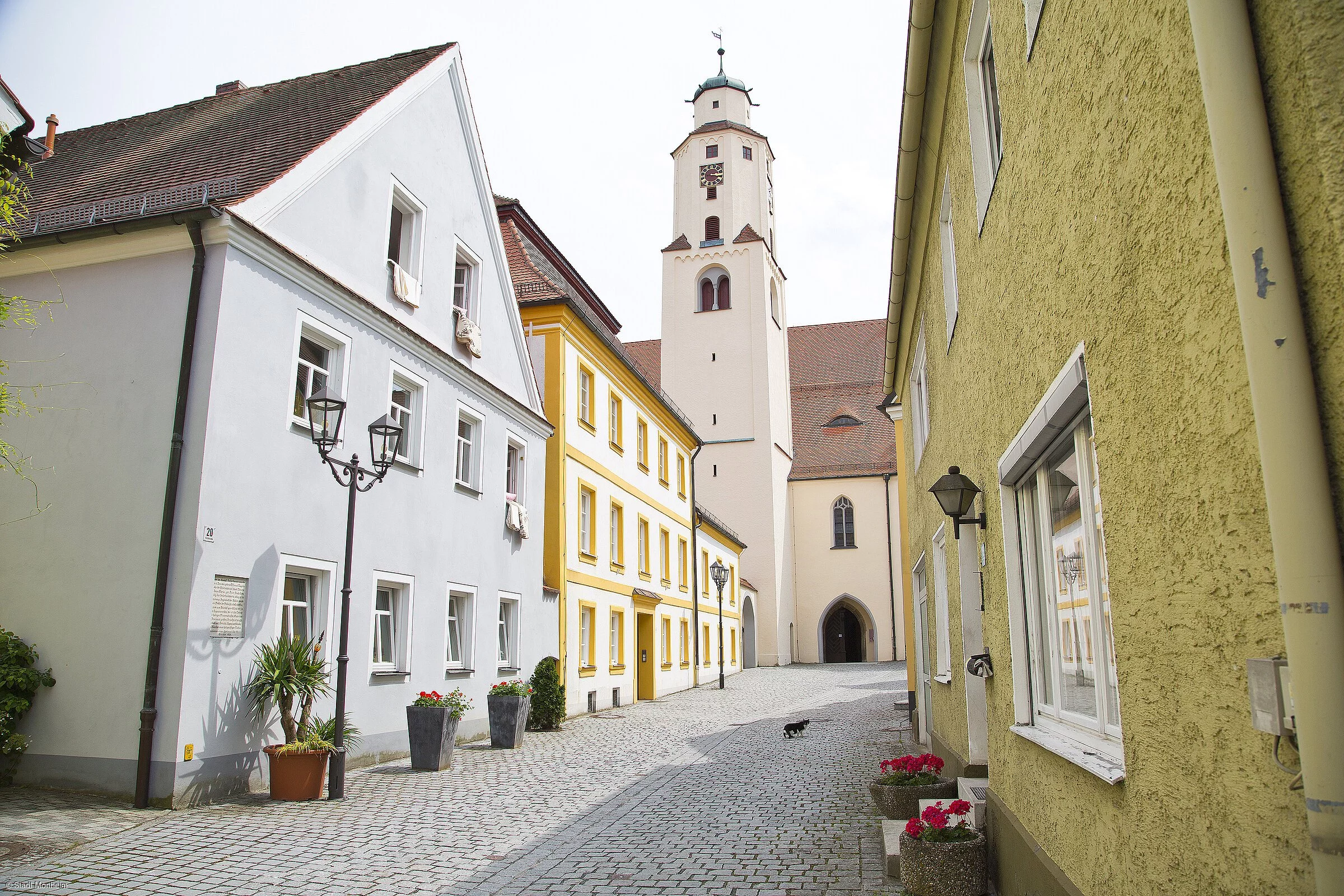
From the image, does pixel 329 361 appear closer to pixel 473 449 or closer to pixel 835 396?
pixel 473 449

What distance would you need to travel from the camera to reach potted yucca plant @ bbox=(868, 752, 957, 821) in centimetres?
741

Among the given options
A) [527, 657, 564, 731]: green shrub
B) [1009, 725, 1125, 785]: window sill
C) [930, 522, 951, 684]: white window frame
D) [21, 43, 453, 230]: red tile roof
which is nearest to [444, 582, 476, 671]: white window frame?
[527, 657, 564, 731]: green shrub

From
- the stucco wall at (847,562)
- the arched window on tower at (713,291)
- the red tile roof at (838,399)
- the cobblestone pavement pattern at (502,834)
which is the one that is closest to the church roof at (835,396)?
the red tile roof at (838,399)

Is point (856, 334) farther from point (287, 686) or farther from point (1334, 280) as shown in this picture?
point (1334, 280)

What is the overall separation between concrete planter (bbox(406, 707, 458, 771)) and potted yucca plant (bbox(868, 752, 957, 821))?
5.63 m

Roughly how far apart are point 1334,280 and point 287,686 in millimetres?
9591

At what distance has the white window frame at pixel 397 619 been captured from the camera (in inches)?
469

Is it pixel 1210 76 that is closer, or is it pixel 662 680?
pixel 1210 76

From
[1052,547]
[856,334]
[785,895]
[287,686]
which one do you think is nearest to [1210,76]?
[1052,547]

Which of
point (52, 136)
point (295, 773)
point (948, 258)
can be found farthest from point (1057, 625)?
point (52, 136)

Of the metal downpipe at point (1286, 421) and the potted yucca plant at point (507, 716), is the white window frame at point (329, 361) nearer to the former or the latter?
the potted yucca plant at point (507, 716)

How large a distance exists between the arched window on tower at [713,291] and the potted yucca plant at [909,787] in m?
38.2

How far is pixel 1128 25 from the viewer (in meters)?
2.66

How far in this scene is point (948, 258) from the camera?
8.07 metres
